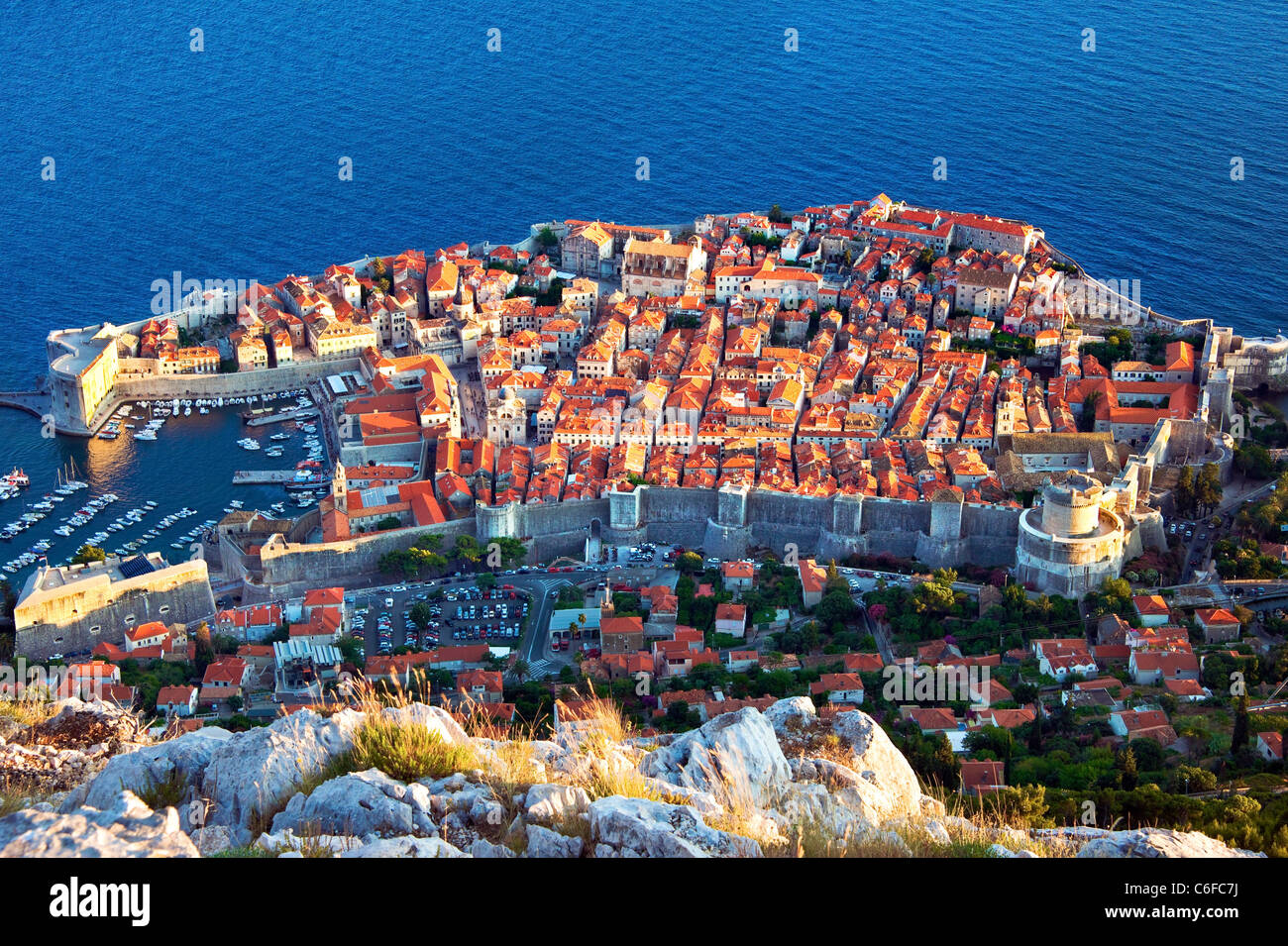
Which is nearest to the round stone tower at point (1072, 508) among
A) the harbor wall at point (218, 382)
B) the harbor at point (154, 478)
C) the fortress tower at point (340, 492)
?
the fortress tower at point (340, 492)

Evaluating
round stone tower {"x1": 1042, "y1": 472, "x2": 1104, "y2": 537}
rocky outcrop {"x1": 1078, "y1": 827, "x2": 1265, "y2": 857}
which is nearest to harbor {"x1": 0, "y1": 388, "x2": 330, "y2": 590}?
round stone tower {"x1": 1042, "y1": 472, "x2": 1104, "y2": 537}

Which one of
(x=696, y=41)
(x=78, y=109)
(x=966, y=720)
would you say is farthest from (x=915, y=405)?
(x=78, y=109)

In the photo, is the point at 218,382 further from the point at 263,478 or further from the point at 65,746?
the point at 65,746

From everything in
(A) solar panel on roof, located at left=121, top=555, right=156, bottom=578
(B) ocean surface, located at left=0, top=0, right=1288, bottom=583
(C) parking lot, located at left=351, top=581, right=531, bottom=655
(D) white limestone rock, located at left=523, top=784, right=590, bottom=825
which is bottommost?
(C) parking lot, located at left=351, top=581, right=531, bottom=655

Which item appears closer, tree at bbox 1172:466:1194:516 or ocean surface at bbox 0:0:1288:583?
tree at bbox 1172:466:1194:516

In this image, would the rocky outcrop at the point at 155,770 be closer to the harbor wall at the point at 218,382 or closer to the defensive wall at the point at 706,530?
the defensive wall at the point at 706,530

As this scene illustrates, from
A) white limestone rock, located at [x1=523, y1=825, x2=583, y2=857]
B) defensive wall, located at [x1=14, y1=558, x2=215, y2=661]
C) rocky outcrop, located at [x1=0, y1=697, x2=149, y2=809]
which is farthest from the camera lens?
defensive wall, located at [x1=14, y1=558, x2=215, y2=661]

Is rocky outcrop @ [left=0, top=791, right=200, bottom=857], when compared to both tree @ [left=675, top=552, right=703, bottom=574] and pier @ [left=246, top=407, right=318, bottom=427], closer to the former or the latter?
tree @ [left=675, top=552, right=703, bottom=574]
